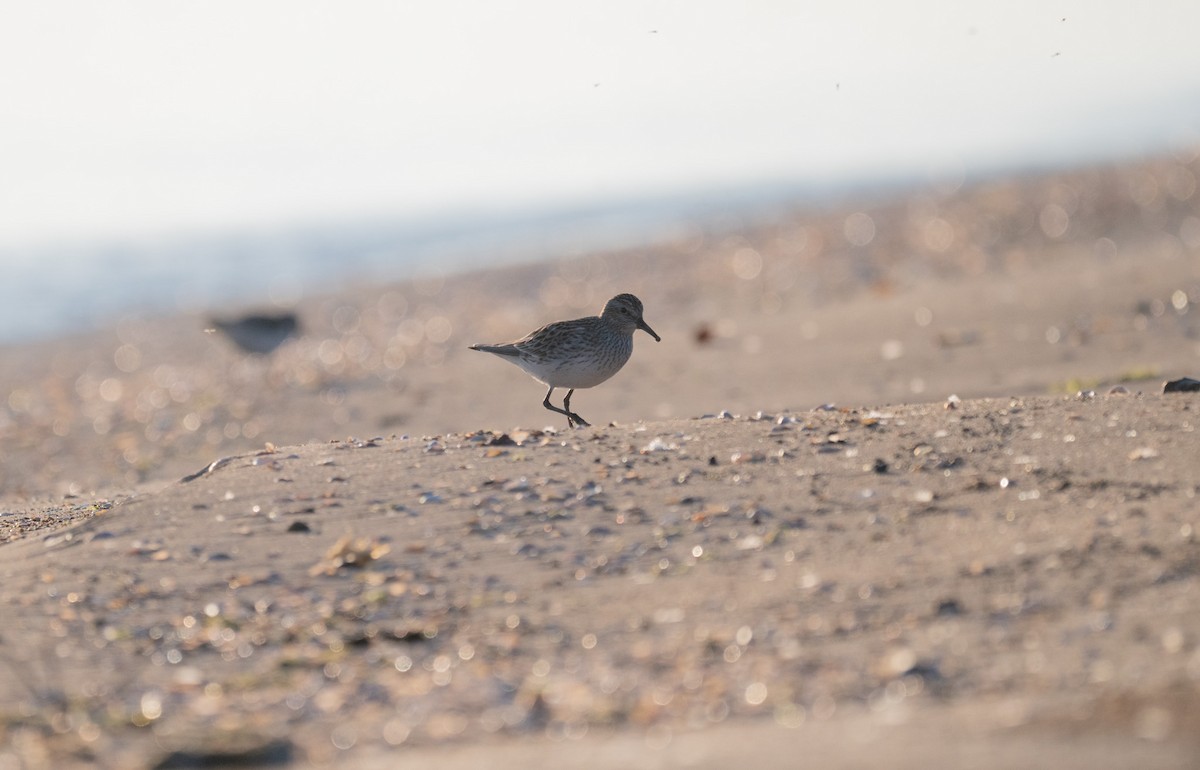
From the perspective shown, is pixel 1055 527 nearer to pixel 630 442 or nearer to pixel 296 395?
pixel 630 442

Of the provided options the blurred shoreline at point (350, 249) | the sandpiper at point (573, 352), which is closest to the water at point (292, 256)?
the blurred shoreline at point (350, 249)

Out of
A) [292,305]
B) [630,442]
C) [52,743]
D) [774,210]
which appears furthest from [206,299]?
[52,743]

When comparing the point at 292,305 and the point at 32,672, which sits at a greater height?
the point at 292,305

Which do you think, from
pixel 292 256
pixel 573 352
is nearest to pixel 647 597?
pixel 573 352

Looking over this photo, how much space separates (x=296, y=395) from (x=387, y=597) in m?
10.00

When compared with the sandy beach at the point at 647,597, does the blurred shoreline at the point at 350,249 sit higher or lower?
higher

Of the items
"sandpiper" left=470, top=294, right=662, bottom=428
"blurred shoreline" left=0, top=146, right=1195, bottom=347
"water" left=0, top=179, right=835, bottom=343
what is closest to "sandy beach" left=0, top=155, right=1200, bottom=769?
"sandpiper" left=470, top=294, right=662, bottom=428

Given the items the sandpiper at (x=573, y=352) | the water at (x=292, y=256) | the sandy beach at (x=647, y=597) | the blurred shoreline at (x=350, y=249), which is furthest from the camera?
the blurred shoreline at (x=350, y=249)

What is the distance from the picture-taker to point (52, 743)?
16.3 feet

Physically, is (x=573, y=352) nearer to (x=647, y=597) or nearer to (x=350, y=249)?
(x=647, y=597)

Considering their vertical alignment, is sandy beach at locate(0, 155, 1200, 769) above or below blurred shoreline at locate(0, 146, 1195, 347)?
below

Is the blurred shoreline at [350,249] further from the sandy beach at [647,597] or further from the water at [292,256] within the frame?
the sandy beach at [647,597]

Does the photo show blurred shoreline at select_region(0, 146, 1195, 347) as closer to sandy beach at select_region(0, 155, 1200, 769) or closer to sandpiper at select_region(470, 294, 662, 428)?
sandpiper at select_region(470, 294, 662, 428)

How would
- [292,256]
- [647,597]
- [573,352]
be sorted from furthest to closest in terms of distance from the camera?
[292,256]
[573,352]
[647,597]
